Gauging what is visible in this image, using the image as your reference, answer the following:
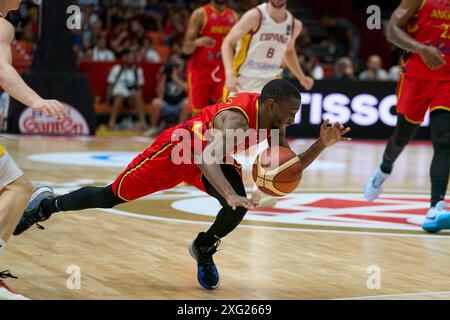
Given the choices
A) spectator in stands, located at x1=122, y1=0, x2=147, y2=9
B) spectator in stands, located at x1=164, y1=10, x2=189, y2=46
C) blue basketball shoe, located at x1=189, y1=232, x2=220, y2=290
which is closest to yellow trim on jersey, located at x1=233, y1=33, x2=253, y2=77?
blue basketball shoe, located at x1=189, y1=232, x2=220, y2=290

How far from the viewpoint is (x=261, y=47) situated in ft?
30.4

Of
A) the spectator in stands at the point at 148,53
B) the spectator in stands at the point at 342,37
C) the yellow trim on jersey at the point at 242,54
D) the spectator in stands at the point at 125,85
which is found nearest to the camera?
the yellow trim on jersey at the point at 242,54

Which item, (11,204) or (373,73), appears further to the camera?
(373,73)

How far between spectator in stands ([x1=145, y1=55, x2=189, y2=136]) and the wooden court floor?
6.68 m

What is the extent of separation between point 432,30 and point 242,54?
2.23m

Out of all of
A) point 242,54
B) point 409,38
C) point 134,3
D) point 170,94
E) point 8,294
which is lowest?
point 170,94

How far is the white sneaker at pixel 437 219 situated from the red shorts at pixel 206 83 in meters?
3.98

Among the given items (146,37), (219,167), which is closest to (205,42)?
(219,167)

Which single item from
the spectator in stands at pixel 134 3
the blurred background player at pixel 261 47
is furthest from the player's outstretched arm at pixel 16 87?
the spectator in stands at pixel 134 3

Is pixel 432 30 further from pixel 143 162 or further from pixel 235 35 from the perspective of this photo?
pixel 143 162

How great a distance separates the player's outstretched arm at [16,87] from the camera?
14.9ft

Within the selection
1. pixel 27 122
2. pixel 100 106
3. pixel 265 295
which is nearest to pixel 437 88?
pixel 265 295

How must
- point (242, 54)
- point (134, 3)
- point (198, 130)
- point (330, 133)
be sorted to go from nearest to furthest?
point (330, 133) < point (198, 130) < point (242, 54) < point (134, 3)

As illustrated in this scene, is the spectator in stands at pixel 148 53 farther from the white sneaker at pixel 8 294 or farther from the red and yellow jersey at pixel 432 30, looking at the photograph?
the white sneaker at pixel 8 294
